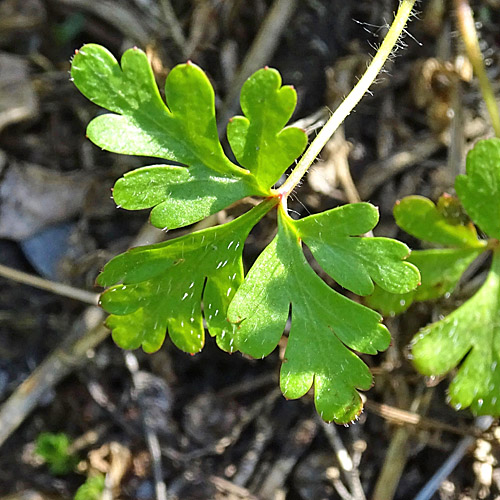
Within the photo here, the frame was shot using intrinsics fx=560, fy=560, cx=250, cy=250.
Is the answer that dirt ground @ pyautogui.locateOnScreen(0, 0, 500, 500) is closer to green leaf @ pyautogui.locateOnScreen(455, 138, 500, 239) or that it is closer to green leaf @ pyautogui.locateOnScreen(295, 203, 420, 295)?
green leaf @ pyautogui.locateOnScreen(455, 138, 500, 239)

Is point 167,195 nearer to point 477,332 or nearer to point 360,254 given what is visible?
point 360,254

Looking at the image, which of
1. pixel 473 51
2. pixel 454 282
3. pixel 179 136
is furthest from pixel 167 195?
pixel 473 51

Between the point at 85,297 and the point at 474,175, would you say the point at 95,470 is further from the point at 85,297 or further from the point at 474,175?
the point at 474,175

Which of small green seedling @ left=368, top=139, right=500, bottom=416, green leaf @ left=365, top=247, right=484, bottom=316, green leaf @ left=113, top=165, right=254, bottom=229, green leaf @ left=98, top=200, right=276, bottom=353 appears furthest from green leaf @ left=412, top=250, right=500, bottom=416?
green leaf @ left=113, top=165, right=254, bottom=229

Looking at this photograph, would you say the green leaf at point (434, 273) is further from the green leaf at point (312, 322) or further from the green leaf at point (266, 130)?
the green leaf at point (266, 130)

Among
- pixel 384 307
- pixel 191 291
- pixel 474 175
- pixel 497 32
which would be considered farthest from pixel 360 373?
pixel 497 32

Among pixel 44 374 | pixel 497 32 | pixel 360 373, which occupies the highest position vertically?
pixel 497 32
